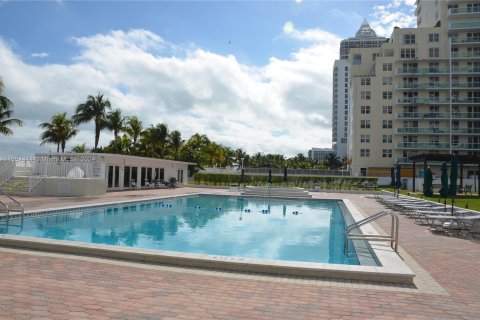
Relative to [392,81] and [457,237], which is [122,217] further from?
[392,81]

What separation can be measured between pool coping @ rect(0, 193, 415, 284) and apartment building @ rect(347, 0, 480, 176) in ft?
171

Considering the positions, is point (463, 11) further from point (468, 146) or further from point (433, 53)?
point (468, 146)

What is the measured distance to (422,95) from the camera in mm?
57156

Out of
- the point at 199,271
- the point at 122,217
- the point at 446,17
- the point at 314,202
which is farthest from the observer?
the point at 446,17

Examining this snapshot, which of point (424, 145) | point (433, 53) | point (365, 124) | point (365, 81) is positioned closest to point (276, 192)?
point (365, 124)

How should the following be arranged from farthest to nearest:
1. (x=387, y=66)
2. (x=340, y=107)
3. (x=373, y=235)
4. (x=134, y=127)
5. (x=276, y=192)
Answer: (x=340, y=107) < (x=387, y=66) < (x=134, y=127) < (x=276, y=192) < (x=373, y=235)

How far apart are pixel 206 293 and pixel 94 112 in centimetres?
4090

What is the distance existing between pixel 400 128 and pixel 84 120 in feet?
140

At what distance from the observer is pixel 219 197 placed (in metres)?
29.3

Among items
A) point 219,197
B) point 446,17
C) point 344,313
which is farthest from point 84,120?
point 446,17

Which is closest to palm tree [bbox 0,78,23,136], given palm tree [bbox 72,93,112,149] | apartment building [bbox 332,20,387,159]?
palm tree [bbox 72,93,112,149]

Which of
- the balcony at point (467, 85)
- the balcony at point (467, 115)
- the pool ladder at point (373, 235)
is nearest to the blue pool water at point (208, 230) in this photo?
the pool ladder at point (373, 235)

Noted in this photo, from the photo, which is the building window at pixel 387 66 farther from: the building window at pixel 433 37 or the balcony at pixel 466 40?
the balcony at pixel 466 40

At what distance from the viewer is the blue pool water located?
1097cm
